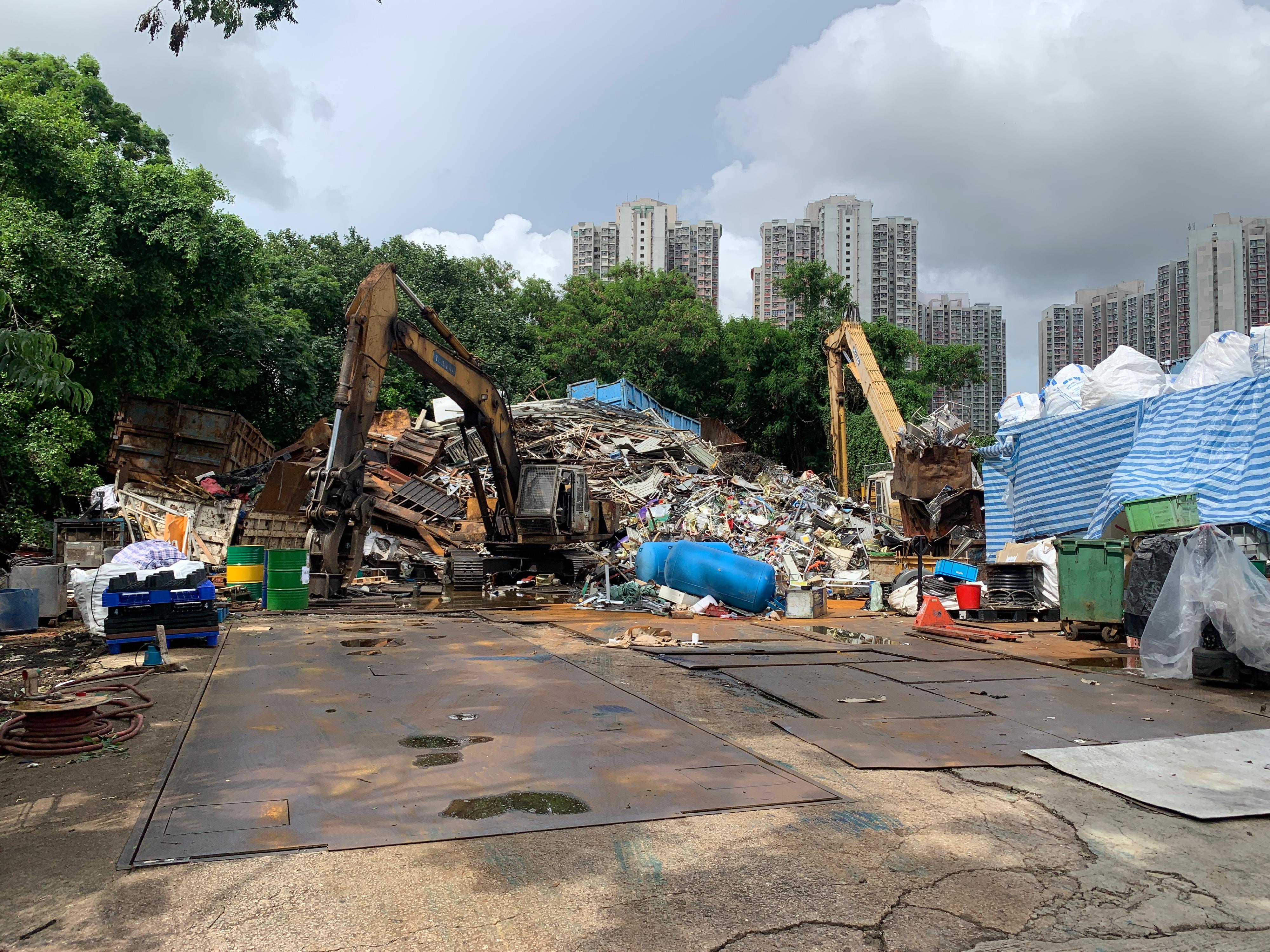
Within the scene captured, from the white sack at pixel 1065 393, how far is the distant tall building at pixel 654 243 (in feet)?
168

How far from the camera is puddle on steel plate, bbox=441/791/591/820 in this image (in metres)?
4.34

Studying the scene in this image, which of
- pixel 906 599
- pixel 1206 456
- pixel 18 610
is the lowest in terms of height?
pixel 18 610

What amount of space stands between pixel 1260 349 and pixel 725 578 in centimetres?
825

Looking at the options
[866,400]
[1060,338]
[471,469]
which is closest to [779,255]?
[1060,338]

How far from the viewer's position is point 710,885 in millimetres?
3572

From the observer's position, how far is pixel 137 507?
1736 centimetres

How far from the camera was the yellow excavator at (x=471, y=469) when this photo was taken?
12867 mm

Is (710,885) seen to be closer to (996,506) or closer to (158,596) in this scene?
(158,596)

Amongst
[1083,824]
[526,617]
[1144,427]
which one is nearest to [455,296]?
[526,617]

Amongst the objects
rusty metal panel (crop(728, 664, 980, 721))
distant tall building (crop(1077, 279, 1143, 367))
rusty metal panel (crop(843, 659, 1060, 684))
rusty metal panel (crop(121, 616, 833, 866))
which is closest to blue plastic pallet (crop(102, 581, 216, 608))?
rusty metal panel (crop(121, 616, 833, 866))

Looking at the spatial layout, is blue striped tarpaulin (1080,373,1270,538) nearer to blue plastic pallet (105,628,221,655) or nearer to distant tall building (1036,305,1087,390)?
blue plastic pallet (105,628,221,655)

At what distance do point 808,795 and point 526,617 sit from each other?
8551 mm

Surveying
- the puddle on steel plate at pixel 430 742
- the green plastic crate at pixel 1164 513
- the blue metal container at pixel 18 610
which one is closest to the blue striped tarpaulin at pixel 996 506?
the green plastic crate at pixel 1164 513

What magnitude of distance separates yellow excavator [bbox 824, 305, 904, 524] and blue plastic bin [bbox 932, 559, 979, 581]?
321 inches
